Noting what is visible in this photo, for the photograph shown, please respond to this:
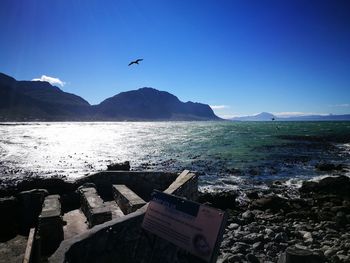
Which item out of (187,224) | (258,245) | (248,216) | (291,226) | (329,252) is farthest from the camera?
(248,216)

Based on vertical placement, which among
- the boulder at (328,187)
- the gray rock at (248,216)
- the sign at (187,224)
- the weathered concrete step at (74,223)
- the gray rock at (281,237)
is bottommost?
the boulder at (328,187)

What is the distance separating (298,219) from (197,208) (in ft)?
43.2

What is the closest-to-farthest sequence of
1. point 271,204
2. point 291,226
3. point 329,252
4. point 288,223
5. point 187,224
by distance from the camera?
point 187,224
point 329,252
point 291,226
point 288,223
point 271,204

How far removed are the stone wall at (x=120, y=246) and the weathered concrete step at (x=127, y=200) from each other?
3042 mm

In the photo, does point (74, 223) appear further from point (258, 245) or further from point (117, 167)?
point (117, 167)

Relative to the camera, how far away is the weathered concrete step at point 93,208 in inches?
350

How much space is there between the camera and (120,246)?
6.39 meters

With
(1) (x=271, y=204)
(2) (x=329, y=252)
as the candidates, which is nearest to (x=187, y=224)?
(2) (x=329, y=252)

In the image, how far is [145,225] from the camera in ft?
19.2

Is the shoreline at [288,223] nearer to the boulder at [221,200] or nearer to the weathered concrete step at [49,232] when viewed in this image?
the boulder at [221,200]

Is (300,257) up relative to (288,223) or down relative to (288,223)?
up

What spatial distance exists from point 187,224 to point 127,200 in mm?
5548

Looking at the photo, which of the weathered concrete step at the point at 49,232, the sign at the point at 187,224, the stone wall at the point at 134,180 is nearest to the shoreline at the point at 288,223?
the stone wall at the point at 134,180

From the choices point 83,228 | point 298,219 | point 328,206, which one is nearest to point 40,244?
point 83,228
